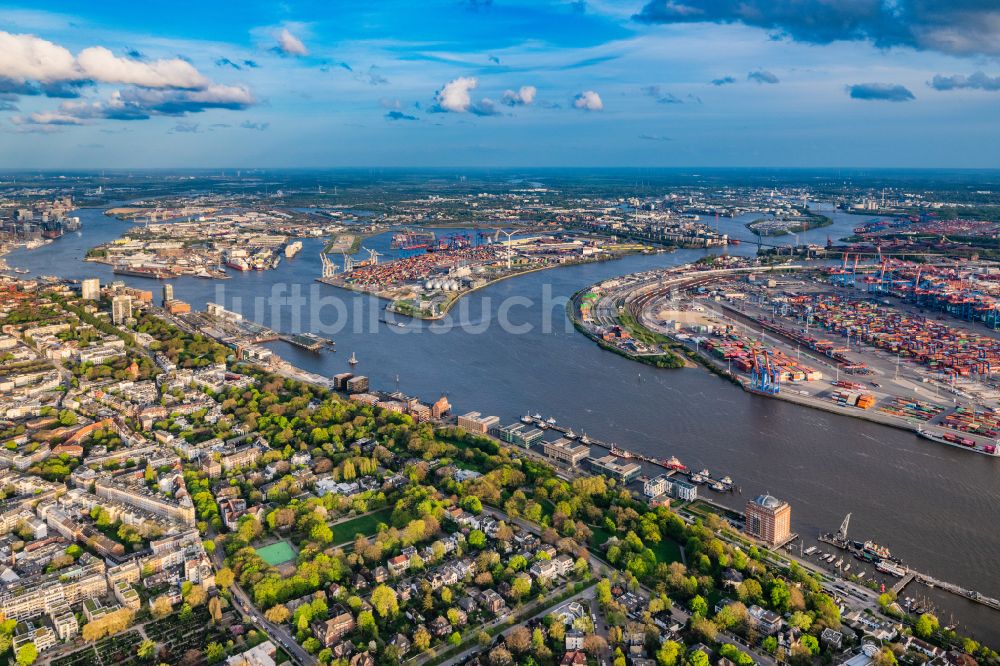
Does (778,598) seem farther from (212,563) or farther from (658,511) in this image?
(212,563)

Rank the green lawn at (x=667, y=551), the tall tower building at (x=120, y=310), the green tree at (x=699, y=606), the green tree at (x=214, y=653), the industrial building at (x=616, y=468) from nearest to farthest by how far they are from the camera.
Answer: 1. the green tree at (x=214, y=653)
2. the green tree at (x=699, y=606)
3. the green lawn at (x=667, y=551)
4. the industrial building at (x=616, y=468)
5. the tall tower building at (x=120, y=310)

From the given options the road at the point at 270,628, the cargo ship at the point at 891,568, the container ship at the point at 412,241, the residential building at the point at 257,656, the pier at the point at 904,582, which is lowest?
the road at the point at 270,628

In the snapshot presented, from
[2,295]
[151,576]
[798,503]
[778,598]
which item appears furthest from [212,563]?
[2,295]

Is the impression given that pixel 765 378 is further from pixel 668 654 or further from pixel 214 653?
pixel 214 653

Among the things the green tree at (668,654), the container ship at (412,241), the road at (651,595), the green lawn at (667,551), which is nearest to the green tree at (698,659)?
the green tree at (668,654)

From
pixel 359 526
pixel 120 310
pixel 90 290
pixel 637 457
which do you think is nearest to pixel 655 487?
pixel 637 457

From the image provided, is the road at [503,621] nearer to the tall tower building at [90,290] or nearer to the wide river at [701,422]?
the wide river at [701,422]

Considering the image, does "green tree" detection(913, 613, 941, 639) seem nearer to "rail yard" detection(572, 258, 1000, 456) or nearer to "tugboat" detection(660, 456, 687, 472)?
"tugboat" detection(660, 456, 687, 472)
